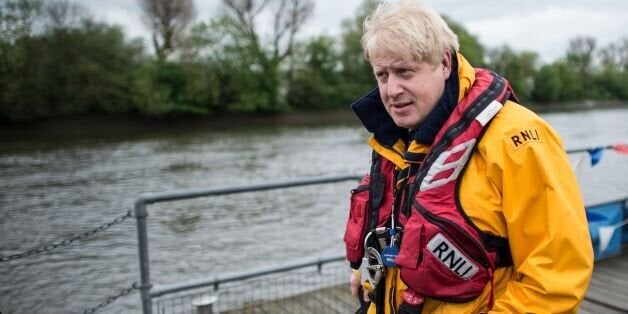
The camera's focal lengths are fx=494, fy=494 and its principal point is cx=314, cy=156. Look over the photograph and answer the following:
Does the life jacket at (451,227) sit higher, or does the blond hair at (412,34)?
the blond hair at (412,34)

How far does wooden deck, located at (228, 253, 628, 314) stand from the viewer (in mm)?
4285

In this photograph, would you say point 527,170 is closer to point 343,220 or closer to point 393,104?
point 393,104

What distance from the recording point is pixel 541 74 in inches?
3383

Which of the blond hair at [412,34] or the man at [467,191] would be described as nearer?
the man at [467,191]

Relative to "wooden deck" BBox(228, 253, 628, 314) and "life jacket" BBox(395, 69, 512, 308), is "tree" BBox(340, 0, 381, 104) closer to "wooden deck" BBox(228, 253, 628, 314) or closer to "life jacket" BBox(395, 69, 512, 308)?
"wooden deck" BBox(228, 253, 628, 314)

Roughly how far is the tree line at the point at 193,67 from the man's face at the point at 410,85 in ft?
137

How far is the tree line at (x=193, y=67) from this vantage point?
130 feet

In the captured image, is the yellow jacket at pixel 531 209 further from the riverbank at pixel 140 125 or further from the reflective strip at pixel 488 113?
the riverbank at pixel 140 125

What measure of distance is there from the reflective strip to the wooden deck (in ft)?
10.7

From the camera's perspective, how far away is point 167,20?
198 feet

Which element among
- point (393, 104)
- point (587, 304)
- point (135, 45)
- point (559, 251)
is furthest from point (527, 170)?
point (135, 45)

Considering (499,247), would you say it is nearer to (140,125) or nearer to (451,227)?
(451,227)

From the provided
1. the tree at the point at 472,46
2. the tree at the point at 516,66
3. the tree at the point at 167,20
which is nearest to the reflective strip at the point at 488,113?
the tree at the point at 167,20

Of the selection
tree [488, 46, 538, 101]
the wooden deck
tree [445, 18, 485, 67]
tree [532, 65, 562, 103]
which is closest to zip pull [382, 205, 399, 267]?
the wooden deck
